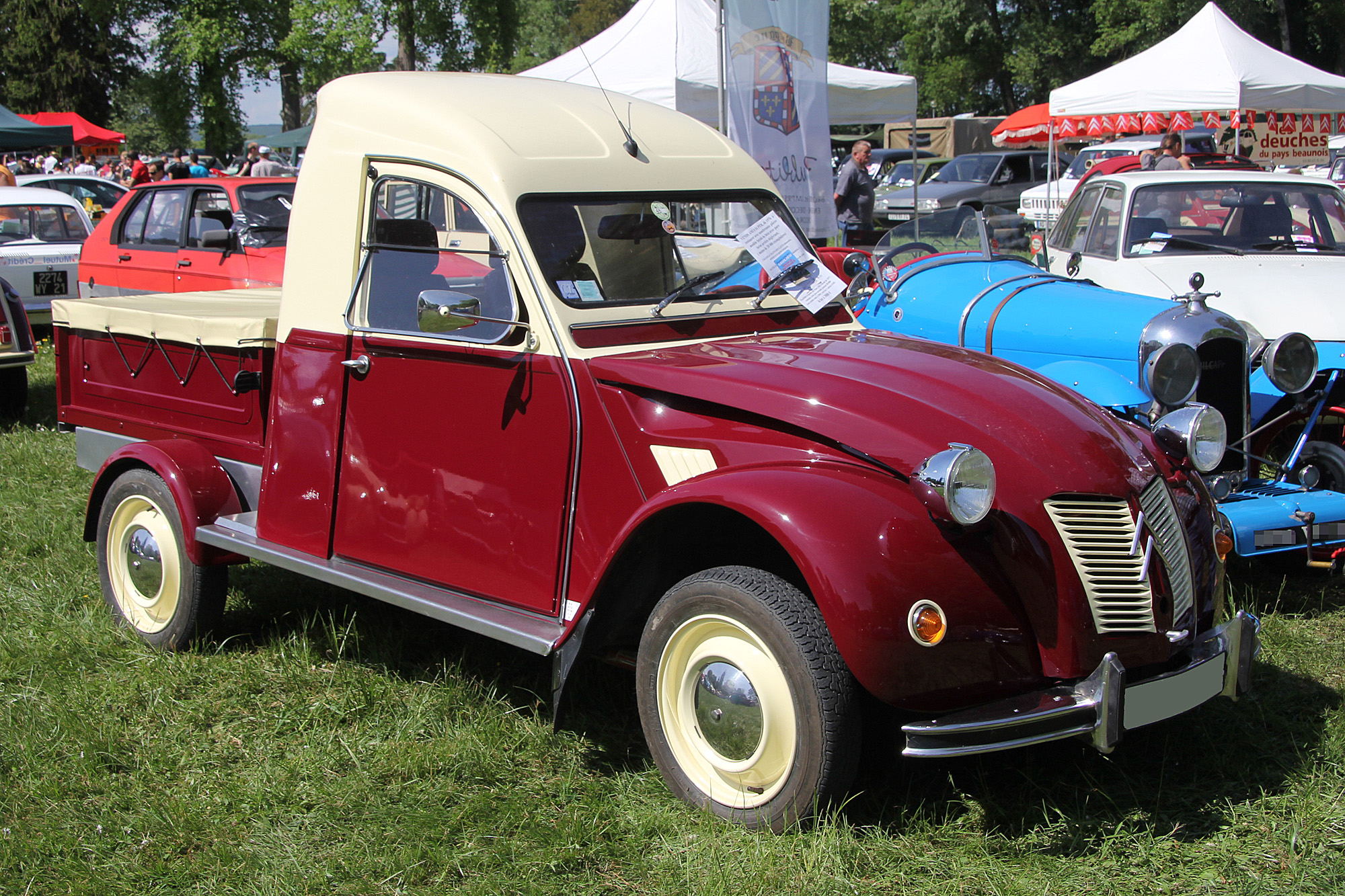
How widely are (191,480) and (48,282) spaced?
832 centimetres

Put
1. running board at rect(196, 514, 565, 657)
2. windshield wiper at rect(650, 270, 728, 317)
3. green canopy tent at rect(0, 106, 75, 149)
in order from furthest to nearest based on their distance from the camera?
green canopy tent at rect(0, 106, 75, 149)
windshield wiper at rect(650, 270, 728, 317)
running board at rect(196, 514, 565, 657)

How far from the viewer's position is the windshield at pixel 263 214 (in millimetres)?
9547

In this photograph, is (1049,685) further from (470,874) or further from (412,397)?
(412,397)

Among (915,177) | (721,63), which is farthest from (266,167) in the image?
(721,63)

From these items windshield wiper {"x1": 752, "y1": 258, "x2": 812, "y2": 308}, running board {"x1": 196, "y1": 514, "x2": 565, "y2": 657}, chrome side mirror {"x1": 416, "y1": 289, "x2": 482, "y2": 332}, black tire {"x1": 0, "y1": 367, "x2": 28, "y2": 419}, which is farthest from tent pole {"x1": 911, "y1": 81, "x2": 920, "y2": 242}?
black tire {"x1": 0, "y1": 367, "x2": 28, "y2": 419}

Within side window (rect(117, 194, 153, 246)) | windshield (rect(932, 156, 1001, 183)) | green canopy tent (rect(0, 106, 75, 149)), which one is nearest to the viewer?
side window (rect(117, 194, 153, 246))

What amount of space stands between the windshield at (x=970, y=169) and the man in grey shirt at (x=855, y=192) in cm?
1070

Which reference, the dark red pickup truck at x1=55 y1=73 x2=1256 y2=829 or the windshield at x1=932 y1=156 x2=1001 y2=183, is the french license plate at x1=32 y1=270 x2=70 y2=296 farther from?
the windshield at x1=932 y1=156 x2=1001 y2=183

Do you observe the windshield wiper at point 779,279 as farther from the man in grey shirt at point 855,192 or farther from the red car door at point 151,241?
the man in grey shirt at point 855,192

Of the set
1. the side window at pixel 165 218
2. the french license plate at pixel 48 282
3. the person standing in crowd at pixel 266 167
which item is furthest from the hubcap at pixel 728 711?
the person standing in crowd at pixel 266 167

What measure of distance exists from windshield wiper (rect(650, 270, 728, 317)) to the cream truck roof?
1.19 feet

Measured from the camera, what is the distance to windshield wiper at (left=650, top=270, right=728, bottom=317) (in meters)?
3.77

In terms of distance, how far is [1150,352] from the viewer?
5.18m

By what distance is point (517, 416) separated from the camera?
3.56 meters
